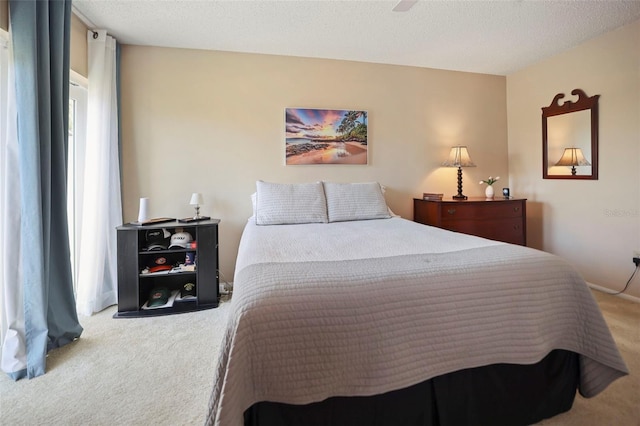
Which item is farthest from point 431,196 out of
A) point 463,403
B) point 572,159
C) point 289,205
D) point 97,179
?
point 97,179

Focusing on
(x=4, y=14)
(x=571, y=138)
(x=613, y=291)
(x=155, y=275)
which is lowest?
(x=613, y=291)

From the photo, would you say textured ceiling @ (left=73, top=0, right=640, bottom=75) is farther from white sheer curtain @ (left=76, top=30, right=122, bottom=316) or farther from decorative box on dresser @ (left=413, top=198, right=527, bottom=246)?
decorative box on dresser @ (left=413, top=198, right=527, bottom=246)

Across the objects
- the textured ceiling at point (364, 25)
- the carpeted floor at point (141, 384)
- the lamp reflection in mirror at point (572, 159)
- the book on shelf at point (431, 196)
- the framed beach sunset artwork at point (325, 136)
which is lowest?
the carpeted floor at point (141, 384)

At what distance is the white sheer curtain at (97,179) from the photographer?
8.04 feet

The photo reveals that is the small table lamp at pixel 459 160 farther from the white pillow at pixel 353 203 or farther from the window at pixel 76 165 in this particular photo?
the window at pixel 76 165

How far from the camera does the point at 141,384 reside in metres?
1.56

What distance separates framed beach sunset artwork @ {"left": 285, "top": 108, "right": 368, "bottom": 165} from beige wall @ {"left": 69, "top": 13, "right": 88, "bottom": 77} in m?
1.71

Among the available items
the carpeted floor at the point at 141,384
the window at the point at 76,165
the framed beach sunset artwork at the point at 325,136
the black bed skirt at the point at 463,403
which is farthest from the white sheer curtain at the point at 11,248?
the framed beach sunset artwork at the point at 325,136

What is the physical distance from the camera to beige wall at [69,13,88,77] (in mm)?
2324

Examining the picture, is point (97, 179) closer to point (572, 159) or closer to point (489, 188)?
point (489, 188)

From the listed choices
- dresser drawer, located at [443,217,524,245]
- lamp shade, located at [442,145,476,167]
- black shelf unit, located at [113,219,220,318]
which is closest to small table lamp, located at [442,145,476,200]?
lamp shade, located at [442,145,476,167]

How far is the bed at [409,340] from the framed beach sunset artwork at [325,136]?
1836 millimetres

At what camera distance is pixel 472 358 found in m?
1.12

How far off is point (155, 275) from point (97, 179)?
0.92 meters
